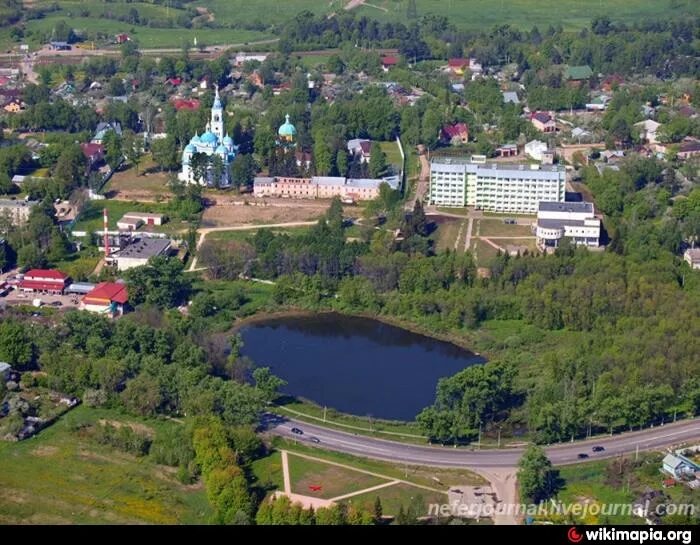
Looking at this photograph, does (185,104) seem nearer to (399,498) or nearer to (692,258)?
(692,258)

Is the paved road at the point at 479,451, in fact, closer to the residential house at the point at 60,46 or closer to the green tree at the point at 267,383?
the green tree at the point at 267,383

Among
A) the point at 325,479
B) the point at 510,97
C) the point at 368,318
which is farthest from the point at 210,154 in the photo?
the point at 325,479

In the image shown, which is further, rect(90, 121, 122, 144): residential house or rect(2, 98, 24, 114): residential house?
rect(2, 98, 24, 114): residential house

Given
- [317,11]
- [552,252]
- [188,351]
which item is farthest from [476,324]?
[317,11]

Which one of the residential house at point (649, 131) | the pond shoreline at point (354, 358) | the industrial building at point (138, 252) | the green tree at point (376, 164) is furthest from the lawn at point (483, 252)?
the residential house at point (649, 131)

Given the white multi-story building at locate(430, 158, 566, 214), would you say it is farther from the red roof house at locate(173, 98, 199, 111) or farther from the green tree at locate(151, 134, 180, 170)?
the red roof house at locate(173, 98, 199, 111)

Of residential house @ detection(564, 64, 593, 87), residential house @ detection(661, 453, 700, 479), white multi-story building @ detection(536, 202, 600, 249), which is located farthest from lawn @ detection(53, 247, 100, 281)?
residential house @ detection(564, 64, 593, 87)

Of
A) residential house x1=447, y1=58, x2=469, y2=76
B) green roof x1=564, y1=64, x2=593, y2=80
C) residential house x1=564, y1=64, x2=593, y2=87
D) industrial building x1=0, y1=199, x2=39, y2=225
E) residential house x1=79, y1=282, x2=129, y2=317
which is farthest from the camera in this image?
residential house x1=447, y1=58, x2=469, y2=76

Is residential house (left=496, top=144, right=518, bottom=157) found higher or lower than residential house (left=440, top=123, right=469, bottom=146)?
lower
